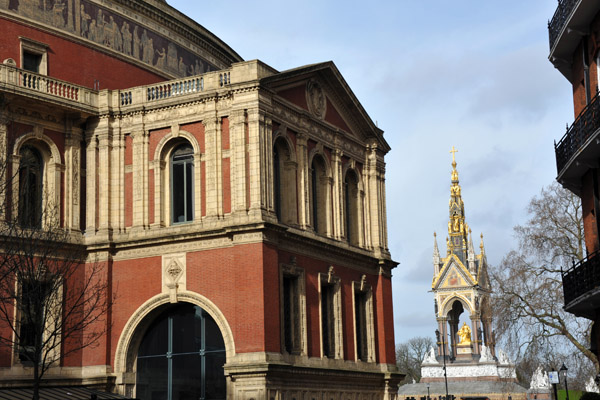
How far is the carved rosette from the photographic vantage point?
3631cm

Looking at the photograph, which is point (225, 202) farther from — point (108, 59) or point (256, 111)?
point (108, 59)

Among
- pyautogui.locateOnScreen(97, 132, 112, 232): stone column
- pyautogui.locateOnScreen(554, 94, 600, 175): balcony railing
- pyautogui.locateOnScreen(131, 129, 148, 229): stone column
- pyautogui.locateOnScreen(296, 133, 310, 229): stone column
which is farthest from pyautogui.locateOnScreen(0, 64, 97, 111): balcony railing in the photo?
pyautogui.locateOnScreen(554, 94, 600, 175): balcony railing

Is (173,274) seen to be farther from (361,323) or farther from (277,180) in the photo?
(361,323)

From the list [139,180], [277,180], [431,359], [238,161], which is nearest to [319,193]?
[277,180]

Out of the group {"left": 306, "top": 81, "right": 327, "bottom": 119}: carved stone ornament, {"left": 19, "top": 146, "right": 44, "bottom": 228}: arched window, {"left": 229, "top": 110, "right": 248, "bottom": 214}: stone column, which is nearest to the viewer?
{"left": 229, "top": 110, "right": 248, "bottom": 214}: stone column

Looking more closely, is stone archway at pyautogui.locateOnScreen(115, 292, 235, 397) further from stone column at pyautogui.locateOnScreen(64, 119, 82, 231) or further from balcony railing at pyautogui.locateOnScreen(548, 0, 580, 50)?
balcony railing at pyautogui.locateOnScreen(548, 0, 580, 50)

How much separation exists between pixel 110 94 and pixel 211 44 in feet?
35.3

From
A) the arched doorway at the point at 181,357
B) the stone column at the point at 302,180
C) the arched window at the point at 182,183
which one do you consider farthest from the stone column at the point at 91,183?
the stone column at the point at 302,180

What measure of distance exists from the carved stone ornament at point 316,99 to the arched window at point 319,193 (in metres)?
1.86

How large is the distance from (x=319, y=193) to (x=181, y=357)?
8.90m

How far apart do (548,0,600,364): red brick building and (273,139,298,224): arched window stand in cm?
1188

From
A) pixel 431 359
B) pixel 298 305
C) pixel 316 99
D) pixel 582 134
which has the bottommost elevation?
pixel 298 305

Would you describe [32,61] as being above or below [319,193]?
above

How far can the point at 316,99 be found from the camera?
40844 mm
